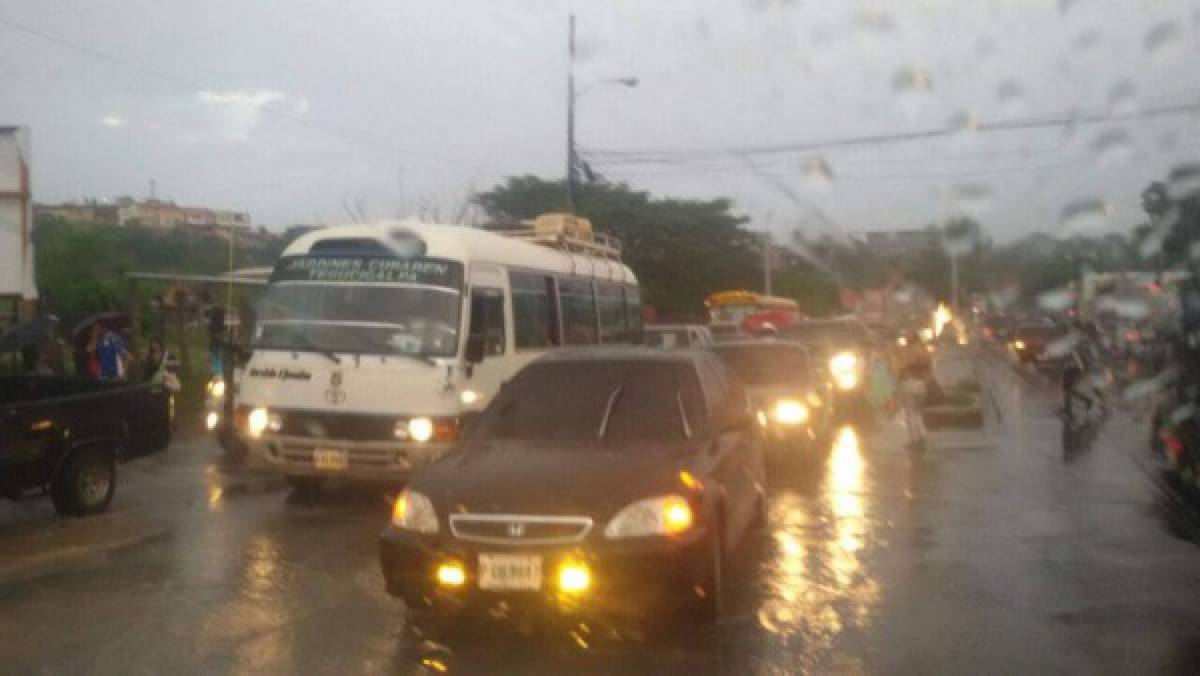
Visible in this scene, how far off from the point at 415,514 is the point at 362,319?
496 cm

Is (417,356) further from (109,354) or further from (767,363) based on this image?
(109,354)

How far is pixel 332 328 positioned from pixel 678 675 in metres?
6.26

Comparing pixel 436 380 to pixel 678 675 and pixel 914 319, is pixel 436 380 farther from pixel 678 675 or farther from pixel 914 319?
pixel 914 319

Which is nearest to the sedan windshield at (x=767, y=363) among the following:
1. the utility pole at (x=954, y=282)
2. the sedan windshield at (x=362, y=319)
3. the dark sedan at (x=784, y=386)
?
the dark sedan at (x=784, y=386)

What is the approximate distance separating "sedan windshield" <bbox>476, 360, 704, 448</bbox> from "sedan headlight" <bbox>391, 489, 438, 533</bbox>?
112 centimetres

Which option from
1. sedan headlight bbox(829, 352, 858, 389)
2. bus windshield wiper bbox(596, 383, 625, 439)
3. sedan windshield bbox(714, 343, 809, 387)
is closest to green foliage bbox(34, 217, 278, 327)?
sedan windshield bbox(714, 343, 809, 387)

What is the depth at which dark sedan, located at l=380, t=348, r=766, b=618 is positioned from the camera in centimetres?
620

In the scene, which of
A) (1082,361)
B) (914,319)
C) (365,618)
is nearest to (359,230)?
(365,618)

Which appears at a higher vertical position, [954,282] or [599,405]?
[954,282]

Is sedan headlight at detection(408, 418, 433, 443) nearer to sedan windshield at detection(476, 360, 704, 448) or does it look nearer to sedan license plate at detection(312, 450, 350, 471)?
sedan license plate at detection(312, 450, 350, 471)

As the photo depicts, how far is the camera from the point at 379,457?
35.3 feet

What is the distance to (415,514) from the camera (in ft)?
21.5

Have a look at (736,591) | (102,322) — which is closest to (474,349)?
(736,591)

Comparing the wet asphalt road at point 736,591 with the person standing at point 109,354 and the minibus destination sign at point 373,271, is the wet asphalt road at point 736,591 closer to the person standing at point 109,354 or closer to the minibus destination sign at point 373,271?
the minibus destination sign at point 373,271
